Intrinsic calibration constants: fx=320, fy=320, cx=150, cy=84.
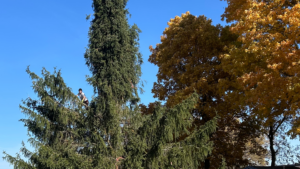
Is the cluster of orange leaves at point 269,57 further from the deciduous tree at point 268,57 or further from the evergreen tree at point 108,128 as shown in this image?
the evergreen tree at point 108,128

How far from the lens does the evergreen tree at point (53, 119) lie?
12.2 metres

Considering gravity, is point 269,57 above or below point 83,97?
above

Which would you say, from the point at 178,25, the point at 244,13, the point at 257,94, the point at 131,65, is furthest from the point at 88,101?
the point at 178,25

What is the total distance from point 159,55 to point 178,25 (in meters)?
2.42

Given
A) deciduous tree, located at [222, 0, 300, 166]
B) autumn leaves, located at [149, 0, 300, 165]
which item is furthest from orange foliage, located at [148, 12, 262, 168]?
deciduous tree, located at [222, 0, 300, 166]

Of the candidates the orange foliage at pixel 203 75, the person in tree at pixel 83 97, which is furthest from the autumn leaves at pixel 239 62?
the person in tree at pixel 83 97

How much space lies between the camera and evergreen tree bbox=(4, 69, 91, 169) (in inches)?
480

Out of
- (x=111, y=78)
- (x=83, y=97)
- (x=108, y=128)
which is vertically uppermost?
(x=111, y=78)

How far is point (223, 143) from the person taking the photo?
62.6 feet

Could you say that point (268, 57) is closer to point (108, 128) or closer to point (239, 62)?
point (239, 62)

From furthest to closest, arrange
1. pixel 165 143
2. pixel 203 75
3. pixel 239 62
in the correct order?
pixel 203 75 < pixel 239 62 < pixel 165 143

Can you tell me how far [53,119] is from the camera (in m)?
12.9

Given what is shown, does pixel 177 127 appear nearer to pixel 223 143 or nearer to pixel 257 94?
pixel 257 94

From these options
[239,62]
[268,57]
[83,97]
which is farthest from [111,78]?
[268,57]
